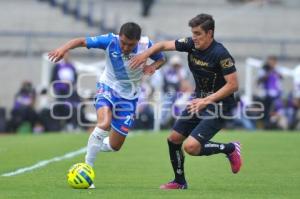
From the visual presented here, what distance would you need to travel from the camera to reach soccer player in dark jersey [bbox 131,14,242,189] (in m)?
10.6

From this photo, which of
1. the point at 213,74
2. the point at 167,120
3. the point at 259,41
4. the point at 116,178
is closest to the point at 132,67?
the point at 213,74

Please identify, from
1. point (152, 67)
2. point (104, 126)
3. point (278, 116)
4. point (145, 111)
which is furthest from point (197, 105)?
point (278, 116)

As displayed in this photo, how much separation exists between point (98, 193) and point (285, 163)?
5445 millimetres

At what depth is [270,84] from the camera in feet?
84.3

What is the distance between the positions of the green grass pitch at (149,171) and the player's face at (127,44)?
5.61ft

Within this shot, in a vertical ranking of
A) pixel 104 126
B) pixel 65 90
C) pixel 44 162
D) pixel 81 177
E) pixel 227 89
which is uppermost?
pixel 227 89

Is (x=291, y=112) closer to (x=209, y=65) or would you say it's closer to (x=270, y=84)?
(x=270, y=84)

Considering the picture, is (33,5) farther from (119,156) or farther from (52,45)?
(119,156)

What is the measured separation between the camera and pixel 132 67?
1120cm

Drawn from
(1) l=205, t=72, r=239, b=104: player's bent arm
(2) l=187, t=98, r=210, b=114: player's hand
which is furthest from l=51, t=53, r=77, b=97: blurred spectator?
(2) l=187, t=98, r=210, b=114: player's hand

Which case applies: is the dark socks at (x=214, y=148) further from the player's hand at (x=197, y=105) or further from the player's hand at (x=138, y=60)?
the player's hand at (x=138, y=60)

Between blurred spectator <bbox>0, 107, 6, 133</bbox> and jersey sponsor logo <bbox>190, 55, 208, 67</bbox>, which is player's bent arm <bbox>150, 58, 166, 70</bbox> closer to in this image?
jersey sponsor logo <bbox>190, 55, 208, 67</bbox>

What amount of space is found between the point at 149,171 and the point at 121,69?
221cm

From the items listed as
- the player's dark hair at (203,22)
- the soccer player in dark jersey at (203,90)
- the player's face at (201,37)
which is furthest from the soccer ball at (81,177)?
the player's dark hair at (203,22)
